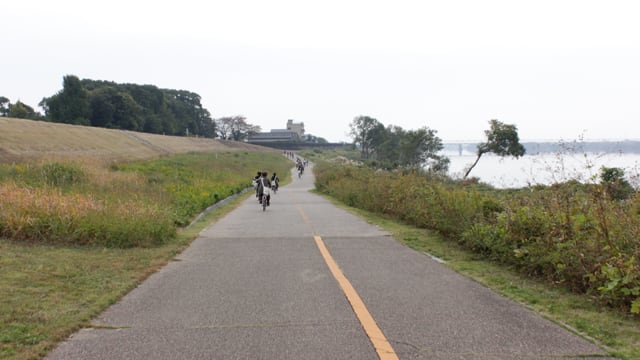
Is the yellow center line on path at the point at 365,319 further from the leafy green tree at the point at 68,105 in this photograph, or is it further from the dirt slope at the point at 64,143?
the leafy green tree at the point at 68,105

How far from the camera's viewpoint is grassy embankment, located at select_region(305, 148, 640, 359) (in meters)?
5.55

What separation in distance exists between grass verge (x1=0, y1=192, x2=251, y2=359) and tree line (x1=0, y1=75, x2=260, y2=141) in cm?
8413

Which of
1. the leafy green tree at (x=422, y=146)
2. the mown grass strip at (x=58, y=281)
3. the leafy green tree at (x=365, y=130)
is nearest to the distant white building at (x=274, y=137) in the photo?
the leafy green tree at (x=365, y=130)

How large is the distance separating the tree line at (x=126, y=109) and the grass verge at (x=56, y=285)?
276 feet

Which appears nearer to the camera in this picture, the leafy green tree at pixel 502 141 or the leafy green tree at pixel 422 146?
the leafy green tree at pixel 502 141

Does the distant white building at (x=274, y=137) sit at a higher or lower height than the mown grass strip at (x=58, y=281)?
higher

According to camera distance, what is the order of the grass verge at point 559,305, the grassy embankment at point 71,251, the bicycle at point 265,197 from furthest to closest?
the bicycle at point 265,197, the grassy embankment at point 71,251, the grass verge at point 559,305

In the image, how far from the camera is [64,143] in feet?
165

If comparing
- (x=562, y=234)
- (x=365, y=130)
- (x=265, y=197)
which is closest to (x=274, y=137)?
(x=365, y=130)

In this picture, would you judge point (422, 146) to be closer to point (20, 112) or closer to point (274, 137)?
point (20, 112)

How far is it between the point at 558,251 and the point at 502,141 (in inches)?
2403

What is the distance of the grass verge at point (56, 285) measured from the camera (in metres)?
4.78

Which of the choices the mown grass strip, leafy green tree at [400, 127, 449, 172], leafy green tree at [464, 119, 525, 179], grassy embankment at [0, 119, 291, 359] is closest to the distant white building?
leafy green tree at [400, 127, 449, 172]

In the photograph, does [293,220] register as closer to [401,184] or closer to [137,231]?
[401,184]
